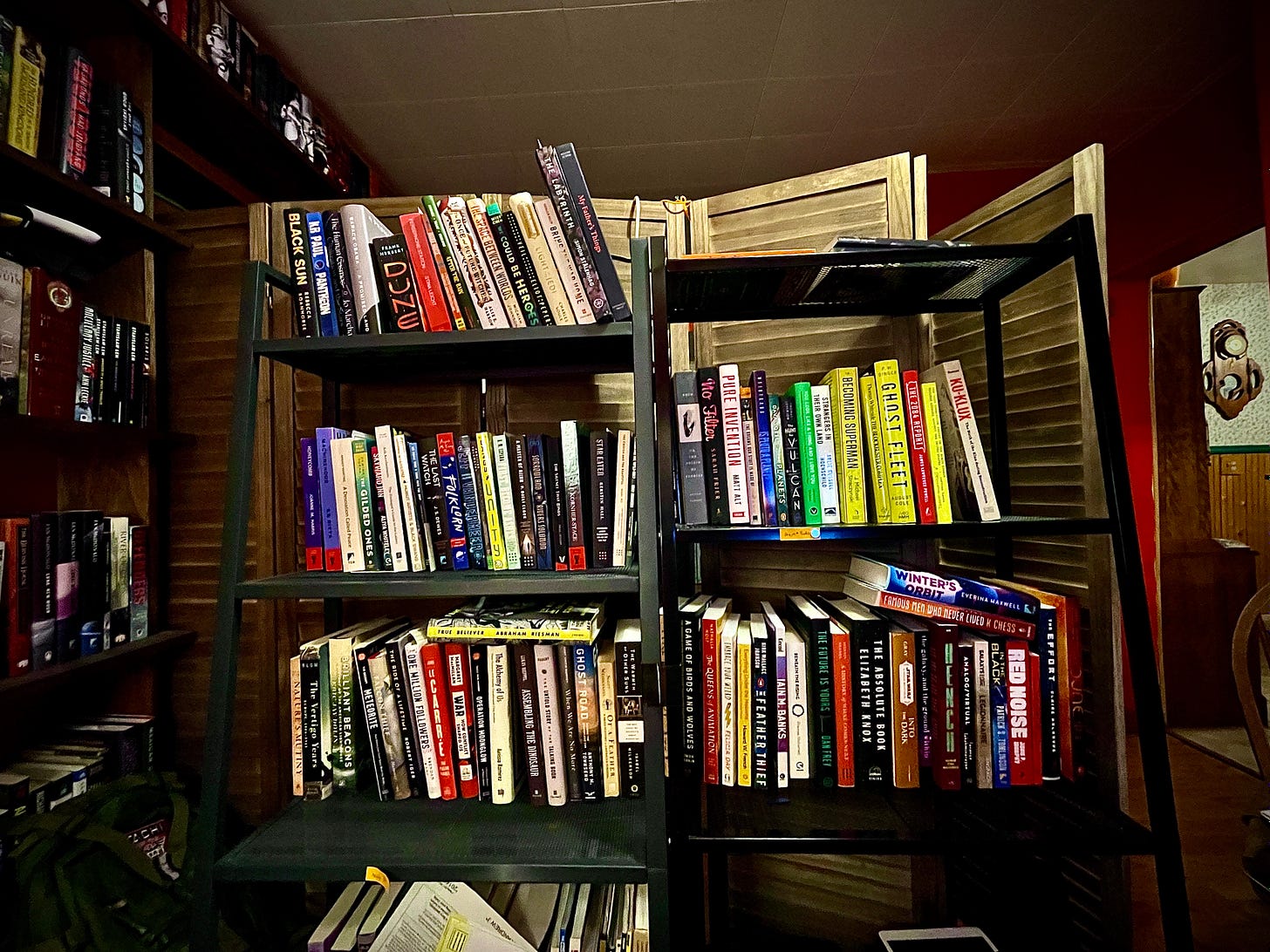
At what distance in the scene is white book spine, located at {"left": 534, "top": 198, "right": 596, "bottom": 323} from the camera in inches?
43.1

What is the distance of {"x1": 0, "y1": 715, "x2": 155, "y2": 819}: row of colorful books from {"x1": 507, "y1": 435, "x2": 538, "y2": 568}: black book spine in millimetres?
982

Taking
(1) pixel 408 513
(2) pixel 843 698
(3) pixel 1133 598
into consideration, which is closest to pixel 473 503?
(1) pixel 408 513

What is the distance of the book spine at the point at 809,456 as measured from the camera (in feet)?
3.76

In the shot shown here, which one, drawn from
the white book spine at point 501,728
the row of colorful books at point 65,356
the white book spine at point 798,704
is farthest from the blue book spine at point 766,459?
the row of colorful books at point 65,356

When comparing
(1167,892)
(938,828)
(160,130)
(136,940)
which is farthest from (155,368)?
(1167,892)

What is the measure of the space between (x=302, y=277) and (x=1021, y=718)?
5.03ft

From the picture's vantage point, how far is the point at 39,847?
1064 millimetres

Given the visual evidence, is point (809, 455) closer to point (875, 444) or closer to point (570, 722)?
point (875, 444)

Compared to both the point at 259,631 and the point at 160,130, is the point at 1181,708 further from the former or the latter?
the point at 160,130

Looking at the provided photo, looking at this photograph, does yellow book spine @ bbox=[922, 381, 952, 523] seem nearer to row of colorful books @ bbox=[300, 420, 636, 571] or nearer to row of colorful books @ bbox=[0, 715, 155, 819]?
row of colorful books @ bbox=[300, 420, 636, 571]

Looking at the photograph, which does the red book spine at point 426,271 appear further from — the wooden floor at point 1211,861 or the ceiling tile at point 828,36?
the wooden floor at point 1211,861

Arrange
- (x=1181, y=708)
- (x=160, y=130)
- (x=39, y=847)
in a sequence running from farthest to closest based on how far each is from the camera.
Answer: (x=1181, y=708)
(x=160, y=130)
(x=39, y=847)

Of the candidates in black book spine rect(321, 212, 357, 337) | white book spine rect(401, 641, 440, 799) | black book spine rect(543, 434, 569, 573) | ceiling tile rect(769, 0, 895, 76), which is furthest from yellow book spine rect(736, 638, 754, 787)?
ceiling tile rect(769, 0, 895, 76)

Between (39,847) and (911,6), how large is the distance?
9.65 ft
